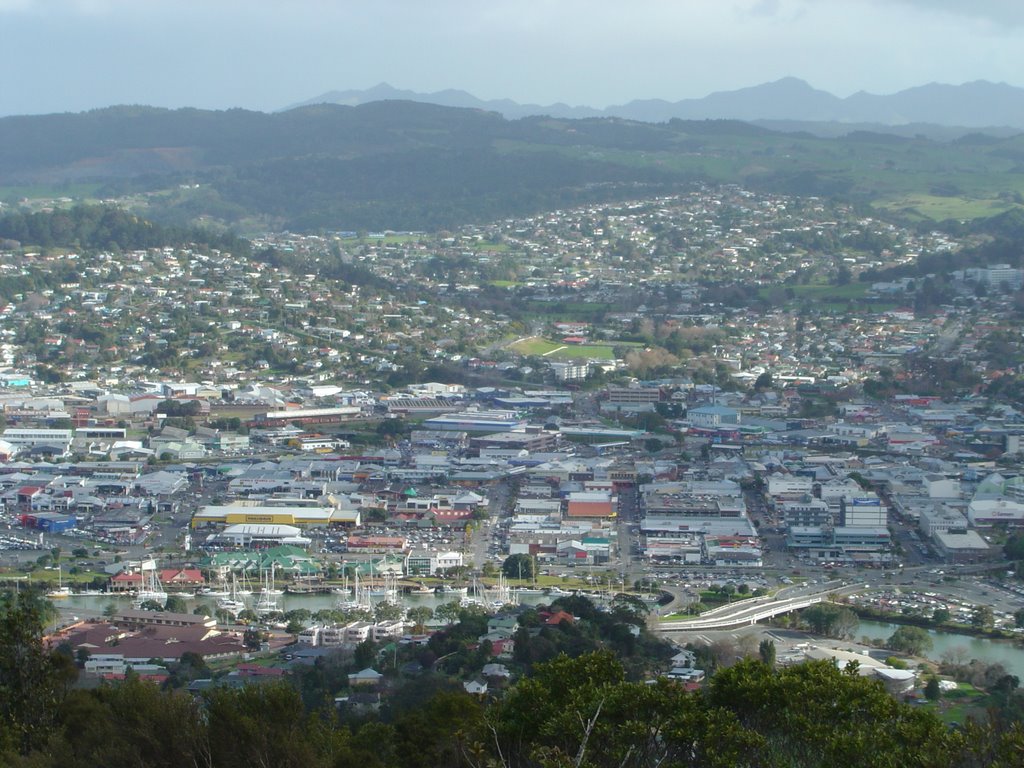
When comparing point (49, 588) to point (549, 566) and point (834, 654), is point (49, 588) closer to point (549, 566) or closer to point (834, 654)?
point (549, 566)

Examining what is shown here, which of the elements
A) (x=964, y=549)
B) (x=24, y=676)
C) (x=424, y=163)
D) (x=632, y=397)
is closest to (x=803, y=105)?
(x=424, y=163)

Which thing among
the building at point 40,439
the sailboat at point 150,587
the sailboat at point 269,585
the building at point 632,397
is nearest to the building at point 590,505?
the sailboat at point 269,585

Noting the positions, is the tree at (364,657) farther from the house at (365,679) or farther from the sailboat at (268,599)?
the sailboat at (268,599)

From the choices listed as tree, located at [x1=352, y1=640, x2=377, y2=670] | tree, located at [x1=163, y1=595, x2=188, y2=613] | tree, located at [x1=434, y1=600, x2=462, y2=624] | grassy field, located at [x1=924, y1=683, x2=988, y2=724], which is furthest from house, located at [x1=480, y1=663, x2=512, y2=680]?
tree, located at [x1=163, y1=595, x2=188, y2=613]

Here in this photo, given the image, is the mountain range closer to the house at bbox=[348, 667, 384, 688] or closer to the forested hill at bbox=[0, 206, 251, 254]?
the forested hill at bbox=[0, 206, 251, 254]

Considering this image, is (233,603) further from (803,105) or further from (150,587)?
(803,105)

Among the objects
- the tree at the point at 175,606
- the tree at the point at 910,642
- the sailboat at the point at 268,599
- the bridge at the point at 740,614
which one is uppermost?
the tree at the point at 910,642
